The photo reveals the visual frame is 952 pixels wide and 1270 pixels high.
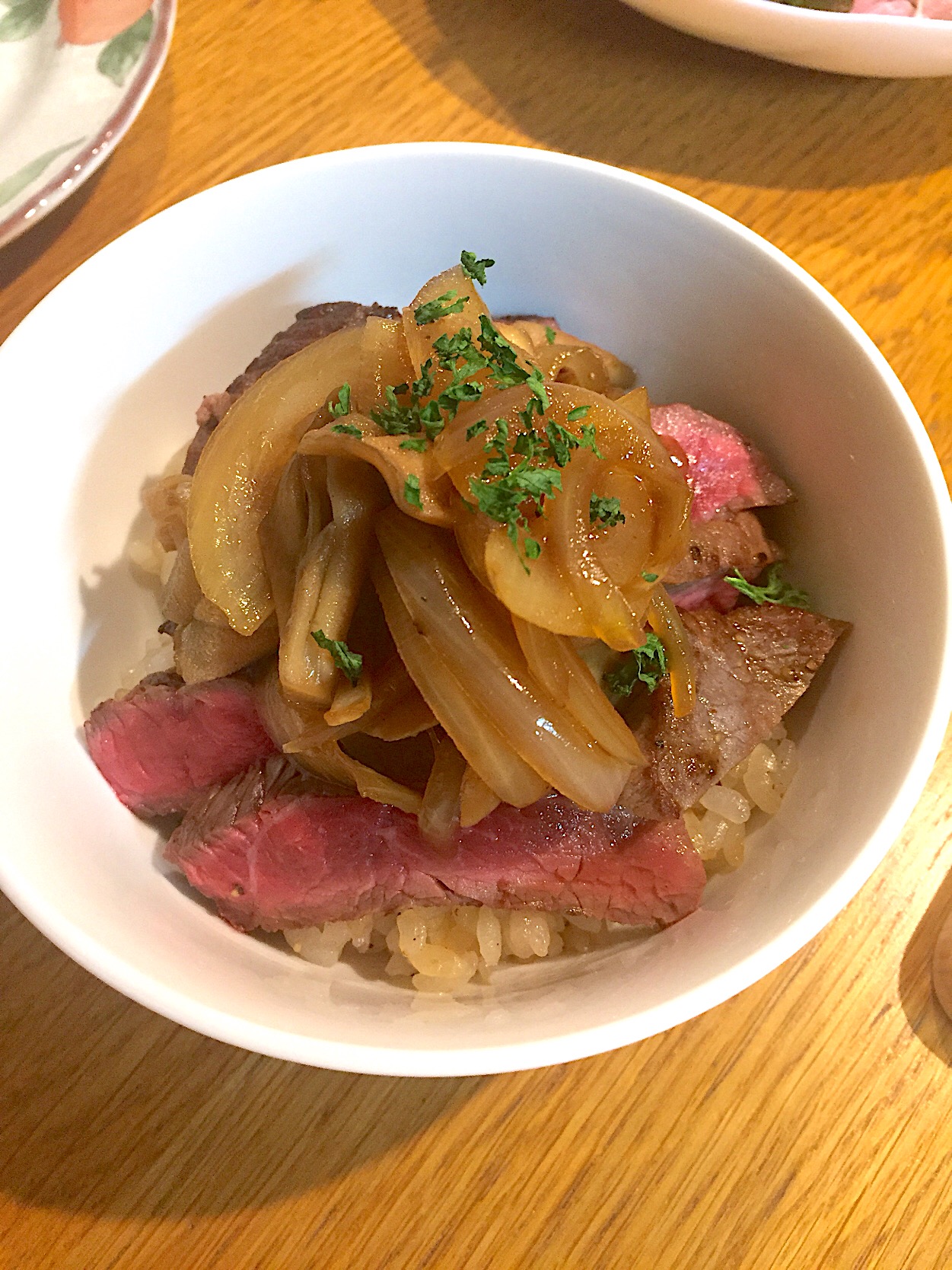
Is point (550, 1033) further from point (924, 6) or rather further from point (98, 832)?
point (924, 6)

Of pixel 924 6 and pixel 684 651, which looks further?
pixel 924 6

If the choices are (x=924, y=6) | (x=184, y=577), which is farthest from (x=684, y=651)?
(x=924, y=6)

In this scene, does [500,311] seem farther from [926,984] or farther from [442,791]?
[926,984]

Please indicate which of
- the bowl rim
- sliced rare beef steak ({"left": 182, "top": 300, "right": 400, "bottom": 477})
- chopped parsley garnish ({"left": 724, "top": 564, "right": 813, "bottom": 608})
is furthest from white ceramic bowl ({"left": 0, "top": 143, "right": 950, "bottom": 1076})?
the bowl rim

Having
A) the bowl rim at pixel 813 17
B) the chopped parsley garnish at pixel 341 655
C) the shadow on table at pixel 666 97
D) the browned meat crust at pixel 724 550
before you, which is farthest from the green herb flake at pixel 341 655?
the bowl rim at pixel 813 17

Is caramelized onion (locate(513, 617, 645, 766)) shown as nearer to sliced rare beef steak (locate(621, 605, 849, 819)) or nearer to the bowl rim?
sliced rare beef steak (locate(621, 605, 849, 819))

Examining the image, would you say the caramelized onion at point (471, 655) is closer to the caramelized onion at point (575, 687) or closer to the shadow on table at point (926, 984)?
the caramelized onion at point (575, 687)

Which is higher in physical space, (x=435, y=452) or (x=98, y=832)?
(x=435, y=452)

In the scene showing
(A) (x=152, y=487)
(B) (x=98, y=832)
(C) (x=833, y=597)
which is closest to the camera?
(B) (x=98, y=832)
